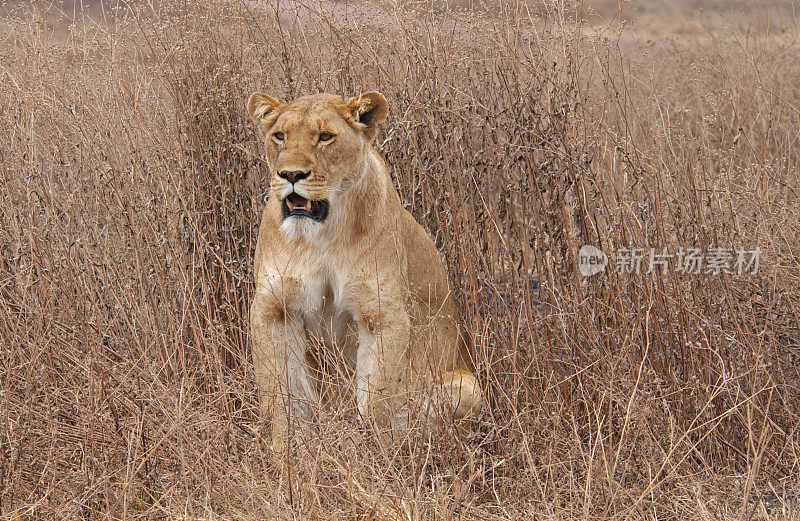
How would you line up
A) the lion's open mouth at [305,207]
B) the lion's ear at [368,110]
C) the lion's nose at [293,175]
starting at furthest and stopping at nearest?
the lion's ear at [368,110], the lion's open mouth at [305,207], the lion's nose at [293,175]

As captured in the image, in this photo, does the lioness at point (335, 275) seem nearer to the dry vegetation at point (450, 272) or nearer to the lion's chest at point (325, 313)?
the lion's chest at point (325, 313)

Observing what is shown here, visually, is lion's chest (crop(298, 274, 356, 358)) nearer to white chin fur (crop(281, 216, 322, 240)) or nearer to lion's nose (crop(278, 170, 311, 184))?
white chin fur (crop(281, 216, 322, 240))

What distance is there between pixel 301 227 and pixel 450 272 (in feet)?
3.44

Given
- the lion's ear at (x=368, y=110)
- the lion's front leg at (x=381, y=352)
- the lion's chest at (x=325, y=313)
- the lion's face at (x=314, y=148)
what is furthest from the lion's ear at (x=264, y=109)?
the lion's front leg at (x=381, y=352)

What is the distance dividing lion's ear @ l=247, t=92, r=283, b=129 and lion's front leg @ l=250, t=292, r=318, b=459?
2.17 feet

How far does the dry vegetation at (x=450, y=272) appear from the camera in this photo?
357cm

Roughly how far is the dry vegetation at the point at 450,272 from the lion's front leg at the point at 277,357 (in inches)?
3.9

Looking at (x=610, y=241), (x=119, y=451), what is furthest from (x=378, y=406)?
(x=610, y=241)

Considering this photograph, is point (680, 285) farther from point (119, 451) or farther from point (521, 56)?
point (119, 451)

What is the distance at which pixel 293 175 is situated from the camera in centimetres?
352

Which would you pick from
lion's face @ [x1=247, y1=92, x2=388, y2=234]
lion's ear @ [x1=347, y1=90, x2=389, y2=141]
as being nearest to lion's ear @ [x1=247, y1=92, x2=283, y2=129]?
lion's face @ [x1=247, y1=92, x2=388, y2=234]

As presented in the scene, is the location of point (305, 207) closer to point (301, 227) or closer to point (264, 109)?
point (301, 227)

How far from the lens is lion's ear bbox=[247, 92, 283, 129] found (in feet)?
12.5

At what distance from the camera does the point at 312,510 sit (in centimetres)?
329
